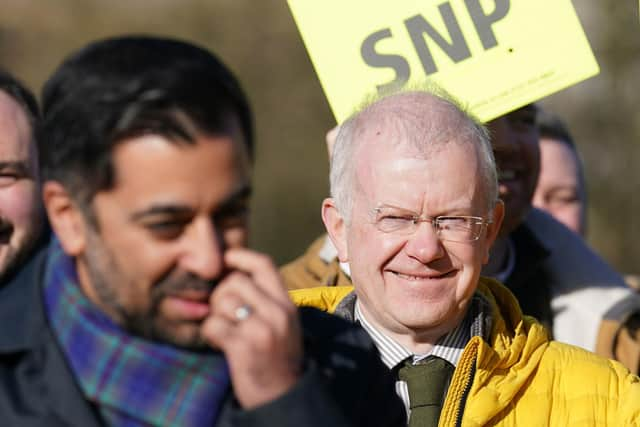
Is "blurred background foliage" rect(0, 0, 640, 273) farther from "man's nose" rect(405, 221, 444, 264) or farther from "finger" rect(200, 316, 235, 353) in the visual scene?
"finger" rect(200, 316, 235, 353)

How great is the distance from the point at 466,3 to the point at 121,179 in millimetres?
1943

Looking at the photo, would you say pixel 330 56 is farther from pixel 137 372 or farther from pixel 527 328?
pixel 137 372

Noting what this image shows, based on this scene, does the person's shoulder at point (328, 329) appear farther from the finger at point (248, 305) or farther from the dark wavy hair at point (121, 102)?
the dark wavy hair at point (121, 102)

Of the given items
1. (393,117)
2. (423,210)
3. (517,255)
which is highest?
(393,117)

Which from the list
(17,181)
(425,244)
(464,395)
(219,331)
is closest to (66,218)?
(219,331)

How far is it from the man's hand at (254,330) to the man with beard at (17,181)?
2.48 feet

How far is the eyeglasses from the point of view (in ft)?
9.45

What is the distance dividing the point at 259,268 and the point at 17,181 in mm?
875

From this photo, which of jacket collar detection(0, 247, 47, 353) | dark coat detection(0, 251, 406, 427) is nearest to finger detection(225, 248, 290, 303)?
dark coat detection(0, 251, 406, 427)

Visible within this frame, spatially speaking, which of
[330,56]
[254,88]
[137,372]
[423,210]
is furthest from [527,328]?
[254,88]

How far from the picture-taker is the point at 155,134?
1.78 meters

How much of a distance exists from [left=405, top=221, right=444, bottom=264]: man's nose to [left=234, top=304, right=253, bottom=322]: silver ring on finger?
3.65ft

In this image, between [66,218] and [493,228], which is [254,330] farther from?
[493,228]

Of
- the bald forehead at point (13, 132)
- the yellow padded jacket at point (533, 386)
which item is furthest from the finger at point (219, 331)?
the yellow padded jacket at point (533, 386)
